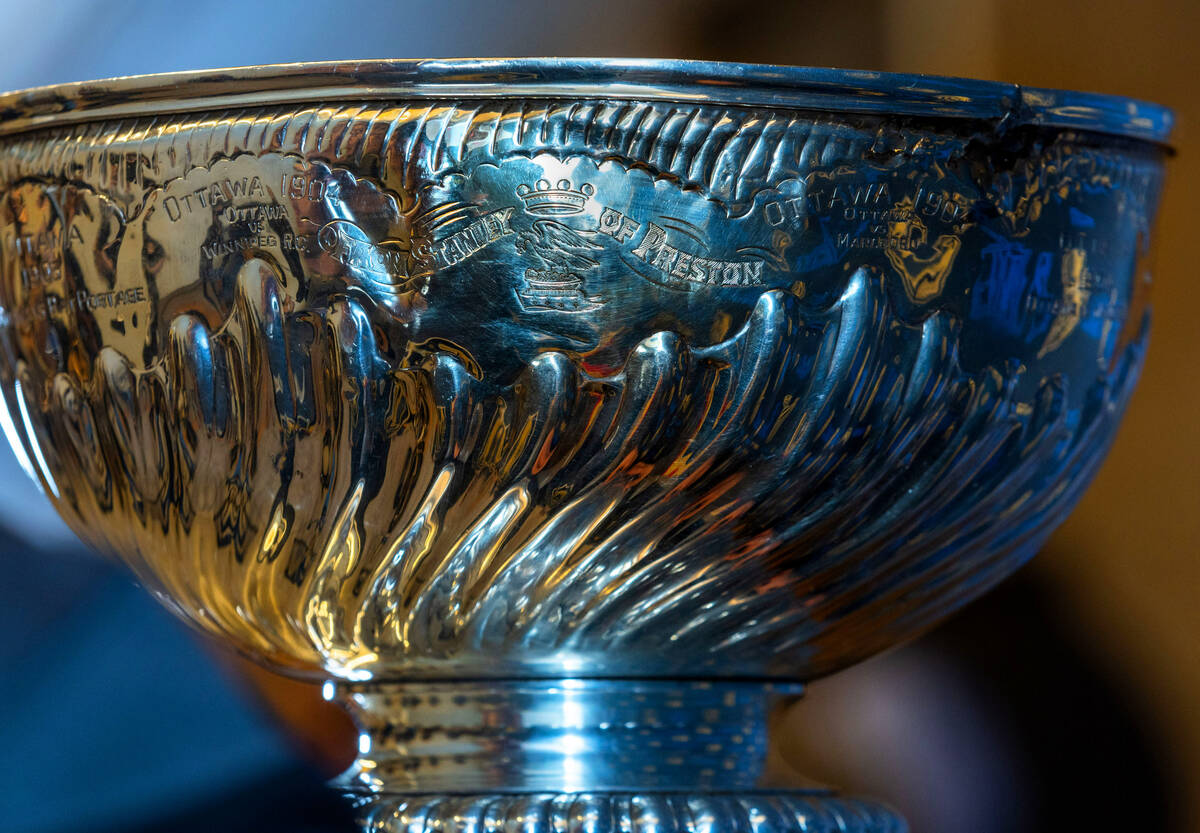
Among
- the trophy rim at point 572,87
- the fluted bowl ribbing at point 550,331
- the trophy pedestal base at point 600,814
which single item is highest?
the trophy rim at point 572,87

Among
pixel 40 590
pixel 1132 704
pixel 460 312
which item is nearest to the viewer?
pixel 460 312

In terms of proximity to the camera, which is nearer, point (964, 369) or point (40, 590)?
point (964, 369)

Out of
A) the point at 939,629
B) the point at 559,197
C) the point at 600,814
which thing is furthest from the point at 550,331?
the point at 939,629

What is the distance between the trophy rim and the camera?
0.32 meters

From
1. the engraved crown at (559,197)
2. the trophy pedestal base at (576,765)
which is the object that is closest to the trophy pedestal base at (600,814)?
the trophy pedestal base at (576,765)

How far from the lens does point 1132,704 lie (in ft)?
2.55

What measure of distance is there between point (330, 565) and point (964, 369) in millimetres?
173

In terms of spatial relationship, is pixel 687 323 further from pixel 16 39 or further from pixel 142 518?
pixel 16 39

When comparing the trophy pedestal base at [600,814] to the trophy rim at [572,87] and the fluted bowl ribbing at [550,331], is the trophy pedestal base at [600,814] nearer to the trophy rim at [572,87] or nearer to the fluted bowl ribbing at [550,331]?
the fluted bowl ribbing at [550,331]

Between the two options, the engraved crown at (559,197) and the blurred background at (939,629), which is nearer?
the engraved crown at (559,197)

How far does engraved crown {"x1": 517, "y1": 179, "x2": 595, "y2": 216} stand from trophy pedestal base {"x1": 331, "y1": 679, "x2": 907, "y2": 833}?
0.46 feet

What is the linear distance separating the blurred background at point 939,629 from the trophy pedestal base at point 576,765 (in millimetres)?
153

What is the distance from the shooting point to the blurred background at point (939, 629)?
610 millimetres

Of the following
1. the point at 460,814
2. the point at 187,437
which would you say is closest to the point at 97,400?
the point at 187,437
